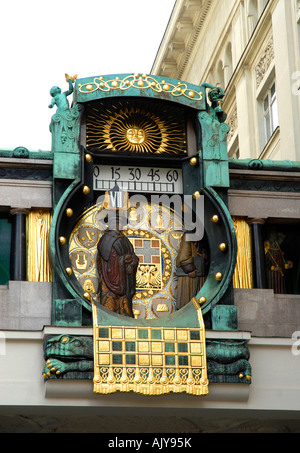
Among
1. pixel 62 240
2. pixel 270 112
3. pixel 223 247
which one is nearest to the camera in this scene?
pixel 62 240

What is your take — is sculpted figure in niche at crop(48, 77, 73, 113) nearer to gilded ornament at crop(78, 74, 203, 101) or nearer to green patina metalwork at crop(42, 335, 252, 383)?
gilded ornament at crop(78, 74, 203, 101)

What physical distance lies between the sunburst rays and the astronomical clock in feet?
0.05

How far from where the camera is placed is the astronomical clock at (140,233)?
53.8ft

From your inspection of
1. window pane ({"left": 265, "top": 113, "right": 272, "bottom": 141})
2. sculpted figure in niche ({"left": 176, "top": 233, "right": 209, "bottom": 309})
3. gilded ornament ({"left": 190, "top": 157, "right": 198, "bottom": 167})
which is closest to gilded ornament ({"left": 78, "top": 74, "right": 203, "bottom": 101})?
gilded ornament ({"left": 190, "top": 157, "right": 198, "bottom": 167})

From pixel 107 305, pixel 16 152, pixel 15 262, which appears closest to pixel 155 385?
pixel 107 305

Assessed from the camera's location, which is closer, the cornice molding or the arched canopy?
the arched canopy

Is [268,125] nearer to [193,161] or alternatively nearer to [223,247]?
[193,161]

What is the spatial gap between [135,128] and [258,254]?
280 centimetres

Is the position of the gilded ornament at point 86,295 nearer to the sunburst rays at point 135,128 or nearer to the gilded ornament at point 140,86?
the sunburst rays at point 135,128

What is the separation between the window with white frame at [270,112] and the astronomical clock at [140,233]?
7.60 meters

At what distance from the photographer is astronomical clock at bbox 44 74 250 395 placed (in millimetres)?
16406

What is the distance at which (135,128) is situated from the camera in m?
18.3

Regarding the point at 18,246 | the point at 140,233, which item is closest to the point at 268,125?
the point at 140,233

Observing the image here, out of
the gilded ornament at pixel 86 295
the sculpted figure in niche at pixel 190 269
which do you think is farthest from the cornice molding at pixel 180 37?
the gilded ornament at pixel 86 295
